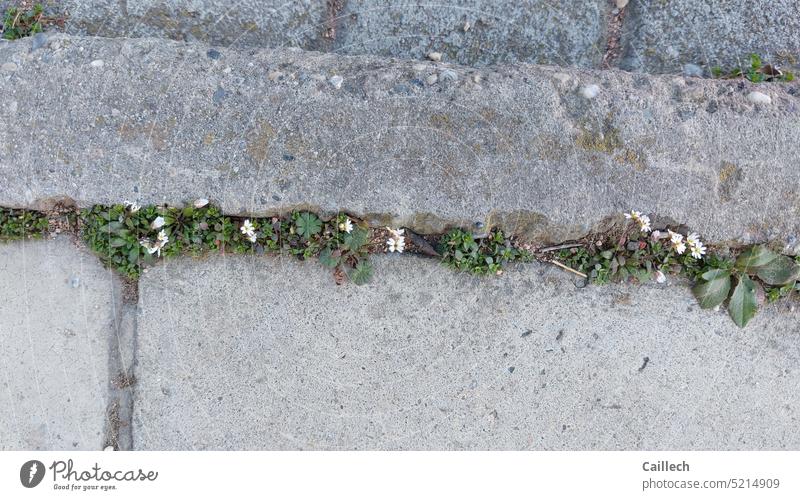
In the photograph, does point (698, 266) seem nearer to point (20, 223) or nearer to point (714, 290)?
point (714, 290)

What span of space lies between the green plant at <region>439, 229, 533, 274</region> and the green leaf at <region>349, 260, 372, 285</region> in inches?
10.8

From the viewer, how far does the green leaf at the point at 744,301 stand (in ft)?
7.75

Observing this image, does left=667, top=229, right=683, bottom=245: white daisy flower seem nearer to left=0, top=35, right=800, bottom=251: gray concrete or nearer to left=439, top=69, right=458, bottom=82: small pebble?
left=0, top=35, right=800, bottom=251: gray concrete

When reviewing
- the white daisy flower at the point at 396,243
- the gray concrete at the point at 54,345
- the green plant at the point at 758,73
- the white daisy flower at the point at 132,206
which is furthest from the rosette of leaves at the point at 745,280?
the gray concrete at the point at 54,345

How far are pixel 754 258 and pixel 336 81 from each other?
165 cm

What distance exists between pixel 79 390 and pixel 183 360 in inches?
15.4

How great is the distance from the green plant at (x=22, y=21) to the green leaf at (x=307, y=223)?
1216mm

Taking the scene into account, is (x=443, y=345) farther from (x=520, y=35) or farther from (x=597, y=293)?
(x=520, y=35)

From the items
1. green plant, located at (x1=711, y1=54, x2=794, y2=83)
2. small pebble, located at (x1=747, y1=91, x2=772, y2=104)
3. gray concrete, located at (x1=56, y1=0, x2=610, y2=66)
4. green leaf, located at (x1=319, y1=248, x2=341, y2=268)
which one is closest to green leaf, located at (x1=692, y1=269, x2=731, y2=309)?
small pebble, located at (x1=747, y1=91, x2=772, y2=104)

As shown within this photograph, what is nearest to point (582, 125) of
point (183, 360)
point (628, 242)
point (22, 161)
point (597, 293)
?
point (628, 242)

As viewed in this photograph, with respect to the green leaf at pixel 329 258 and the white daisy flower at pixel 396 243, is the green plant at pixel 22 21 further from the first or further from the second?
the white daisy flower at pixel 396 243

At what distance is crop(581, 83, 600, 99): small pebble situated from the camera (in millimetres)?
2256

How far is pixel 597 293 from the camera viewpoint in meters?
2.40

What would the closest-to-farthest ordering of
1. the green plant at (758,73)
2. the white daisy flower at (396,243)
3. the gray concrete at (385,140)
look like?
the gray concrete at (385,140) → the white daisy flower at (396,243) → the green plant at (758,73)
